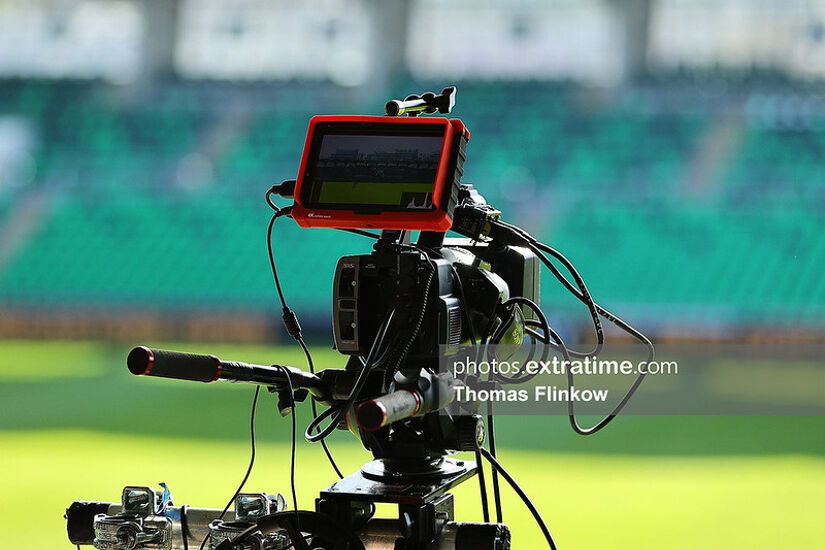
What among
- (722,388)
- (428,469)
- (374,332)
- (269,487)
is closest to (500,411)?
(428,469)

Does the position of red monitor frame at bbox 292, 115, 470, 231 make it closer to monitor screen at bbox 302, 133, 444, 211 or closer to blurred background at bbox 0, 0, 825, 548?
monitor screen at bbox 302, 133, 444, 211

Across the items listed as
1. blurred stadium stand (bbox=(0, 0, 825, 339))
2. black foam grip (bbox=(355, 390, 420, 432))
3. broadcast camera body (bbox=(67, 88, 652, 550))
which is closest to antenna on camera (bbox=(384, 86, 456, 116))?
broadcast camera body (bbox=(67, 88, 652, 550))

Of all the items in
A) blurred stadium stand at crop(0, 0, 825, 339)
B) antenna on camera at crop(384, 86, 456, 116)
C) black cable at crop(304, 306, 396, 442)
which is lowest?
blurred stadium stand at crop(0, 0, 825, 339)

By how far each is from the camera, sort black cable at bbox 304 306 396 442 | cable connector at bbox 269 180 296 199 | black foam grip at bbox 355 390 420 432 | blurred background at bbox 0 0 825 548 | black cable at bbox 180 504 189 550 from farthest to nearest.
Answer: blurred background at bbox 0 0 825 548 → black cable at bbox 180 504 189 550 → cable connector at bbox 269 180 296 199 → black cable at bbox 304 306 396 442 → black foam grip at bbox 355 390 420 432

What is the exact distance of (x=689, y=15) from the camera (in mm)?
8219

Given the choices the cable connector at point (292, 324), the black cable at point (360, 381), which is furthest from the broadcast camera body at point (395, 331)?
the cable connector at point (292, 324)

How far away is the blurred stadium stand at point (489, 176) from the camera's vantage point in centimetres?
819

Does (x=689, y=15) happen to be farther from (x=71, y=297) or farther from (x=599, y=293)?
(x=71, y=297)

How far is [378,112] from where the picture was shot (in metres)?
9.05

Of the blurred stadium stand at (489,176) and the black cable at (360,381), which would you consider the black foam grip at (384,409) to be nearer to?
the black cable at (360,381)

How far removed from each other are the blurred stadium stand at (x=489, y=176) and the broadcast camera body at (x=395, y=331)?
21.9 feet

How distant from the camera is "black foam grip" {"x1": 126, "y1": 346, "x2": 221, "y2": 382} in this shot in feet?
A: 3.09

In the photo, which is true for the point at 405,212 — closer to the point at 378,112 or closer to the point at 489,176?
the point at 489,176

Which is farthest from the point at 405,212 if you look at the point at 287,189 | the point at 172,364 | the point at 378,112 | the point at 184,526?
the point at 378,112
